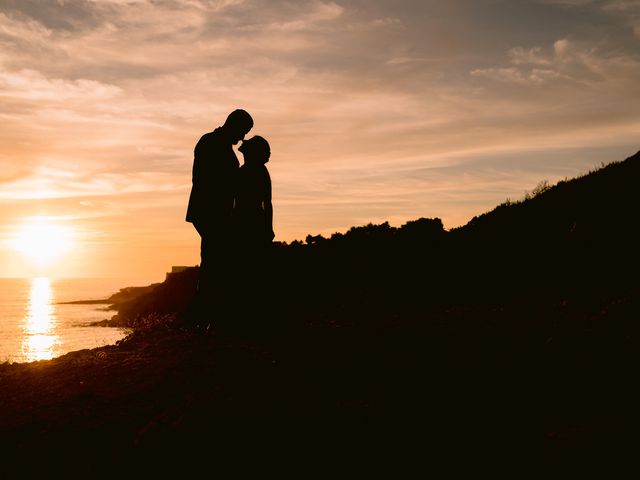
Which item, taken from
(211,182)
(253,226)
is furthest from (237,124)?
(253,226)

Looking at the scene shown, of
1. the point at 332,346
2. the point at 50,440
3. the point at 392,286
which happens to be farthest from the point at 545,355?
the point at 392,286

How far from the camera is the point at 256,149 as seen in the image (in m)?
9.27

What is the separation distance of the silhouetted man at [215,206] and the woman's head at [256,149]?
17 centimetres

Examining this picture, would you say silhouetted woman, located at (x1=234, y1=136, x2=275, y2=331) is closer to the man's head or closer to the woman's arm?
the woman's arm

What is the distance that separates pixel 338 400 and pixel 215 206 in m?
4.36

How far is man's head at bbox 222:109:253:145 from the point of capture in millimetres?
8938

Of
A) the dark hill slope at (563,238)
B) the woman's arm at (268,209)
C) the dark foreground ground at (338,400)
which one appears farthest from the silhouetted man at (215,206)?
the dark hill slope at (563,238)

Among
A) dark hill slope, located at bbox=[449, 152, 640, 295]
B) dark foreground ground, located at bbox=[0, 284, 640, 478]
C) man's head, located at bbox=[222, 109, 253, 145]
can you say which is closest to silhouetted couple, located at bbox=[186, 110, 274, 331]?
man's head, located at bbox=[222, 109, 253, 145]

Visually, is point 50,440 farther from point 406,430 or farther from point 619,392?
point 619,392

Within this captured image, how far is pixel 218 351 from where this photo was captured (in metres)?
7.71

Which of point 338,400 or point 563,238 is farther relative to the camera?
point 563,238

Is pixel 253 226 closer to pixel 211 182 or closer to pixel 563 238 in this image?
pixel 211 182

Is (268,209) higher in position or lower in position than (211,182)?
lower

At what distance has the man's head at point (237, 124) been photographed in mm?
8938
